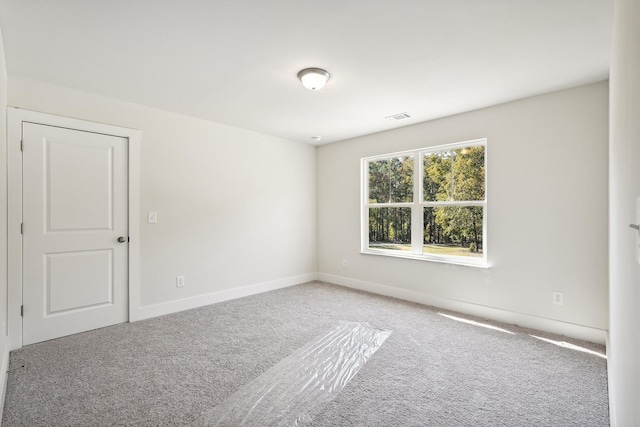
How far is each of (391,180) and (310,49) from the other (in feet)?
8.60

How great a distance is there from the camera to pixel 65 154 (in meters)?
2.98

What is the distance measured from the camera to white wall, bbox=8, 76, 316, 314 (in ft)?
11.1

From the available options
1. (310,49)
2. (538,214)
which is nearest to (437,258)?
(538,214)

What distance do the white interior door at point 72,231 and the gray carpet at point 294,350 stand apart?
0.25m

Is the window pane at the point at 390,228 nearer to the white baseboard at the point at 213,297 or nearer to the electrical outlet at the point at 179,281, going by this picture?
the white baseboard at the point at 213,297

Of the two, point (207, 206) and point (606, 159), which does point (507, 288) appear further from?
point (207, 206)

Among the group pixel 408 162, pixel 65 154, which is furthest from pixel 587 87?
pixel 65 154

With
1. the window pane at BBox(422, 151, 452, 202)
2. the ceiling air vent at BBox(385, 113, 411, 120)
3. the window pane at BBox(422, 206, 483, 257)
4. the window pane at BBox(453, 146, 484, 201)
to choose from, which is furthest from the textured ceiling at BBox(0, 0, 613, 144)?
the window pane at BBox(422, 206, 483, 257)

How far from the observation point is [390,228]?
15.0ft

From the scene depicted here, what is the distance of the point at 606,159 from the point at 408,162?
205cm

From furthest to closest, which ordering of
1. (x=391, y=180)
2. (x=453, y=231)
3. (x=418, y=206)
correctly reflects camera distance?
(x=391, y=180) < (x=418, y=206) < (x=453, y=231)

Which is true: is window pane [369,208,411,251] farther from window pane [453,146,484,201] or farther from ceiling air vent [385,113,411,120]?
ceiling air vent [385,113,411,120]

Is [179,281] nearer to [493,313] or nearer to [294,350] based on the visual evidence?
[294,350]

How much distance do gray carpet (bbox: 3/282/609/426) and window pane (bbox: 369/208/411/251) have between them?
1.23 meters
